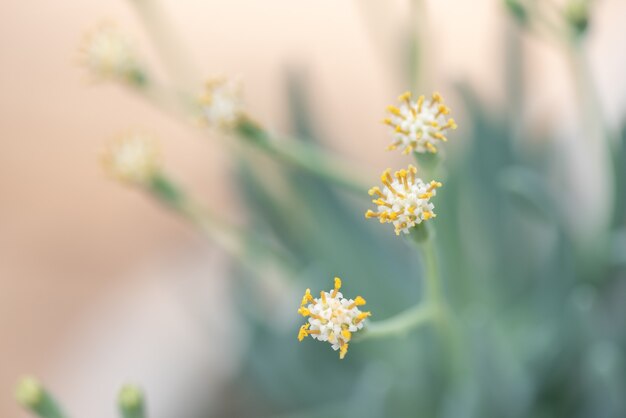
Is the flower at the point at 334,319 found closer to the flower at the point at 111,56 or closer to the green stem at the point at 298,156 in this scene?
the green stem at the point at 298,156

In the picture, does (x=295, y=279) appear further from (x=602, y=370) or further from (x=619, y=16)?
(x=619, y=16)

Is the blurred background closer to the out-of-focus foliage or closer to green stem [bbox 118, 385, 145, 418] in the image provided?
the out-of-focus foliage

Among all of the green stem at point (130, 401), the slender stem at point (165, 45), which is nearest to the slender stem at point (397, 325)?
the green stem at point (130, 401)

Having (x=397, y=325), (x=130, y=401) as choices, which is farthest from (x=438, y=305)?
(x=130, y=401)

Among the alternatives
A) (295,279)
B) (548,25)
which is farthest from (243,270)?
(548,25)

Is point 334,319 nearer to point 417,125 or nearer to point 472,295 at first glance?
point 417,125
